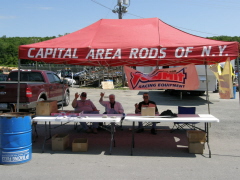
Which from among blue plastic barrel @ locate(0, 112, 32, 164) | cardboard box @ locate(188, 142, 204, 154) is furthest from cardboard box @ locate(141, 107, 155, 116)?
blue plastic barrel @ locate(0, 112, 32, 164)

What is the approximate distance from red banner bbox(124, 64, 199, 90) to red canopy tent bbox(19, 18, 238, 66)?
0.96 metres

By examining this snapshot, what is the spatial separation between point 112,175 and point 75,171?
0.72m

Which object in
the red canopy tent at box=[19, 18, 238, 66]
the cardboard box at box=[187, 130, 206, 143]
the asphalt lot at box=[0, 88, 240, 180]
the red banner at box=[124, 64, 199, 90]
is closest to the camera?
the asphalt lot at box=[0, 88, 240, 180]

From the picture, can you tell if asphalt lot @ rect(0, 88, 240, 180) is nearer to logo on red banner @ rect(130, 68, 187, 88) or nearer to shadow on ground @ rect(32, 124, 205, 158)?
shadow on ground @ rect(32, 124, 205, 158)

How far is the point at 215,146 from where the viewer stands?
6766 mm

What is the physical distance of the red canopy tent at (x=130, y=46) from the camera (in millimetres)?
6117

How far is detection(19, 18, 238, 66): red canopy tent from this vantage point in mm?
6117

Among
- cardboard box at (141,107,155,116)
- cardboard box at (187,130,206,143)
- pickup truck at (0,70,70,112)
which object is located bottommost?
cardboard box at (187,130,206,143)

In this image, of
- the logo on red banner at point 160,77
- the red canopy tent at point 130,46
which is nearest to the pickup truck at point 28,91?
the red canopy tent at point 130,46

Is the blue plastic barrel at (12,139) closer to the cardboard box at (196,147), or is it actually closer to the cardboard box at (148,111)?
the cardboard box at (148,111)

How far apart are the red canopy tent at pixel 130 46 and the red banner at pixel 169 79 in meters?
0.96

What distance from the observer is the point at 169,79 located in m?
7.63

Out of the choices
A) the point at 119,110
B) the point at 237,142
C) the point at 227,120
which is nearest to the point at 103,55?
the point at 119,110

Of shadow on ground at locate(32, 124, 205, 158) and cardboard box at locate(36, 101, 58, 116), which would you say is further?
cardboard box at locate(36, 101, 58, 116)
